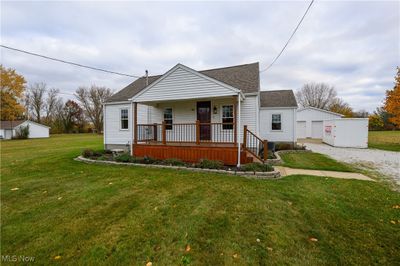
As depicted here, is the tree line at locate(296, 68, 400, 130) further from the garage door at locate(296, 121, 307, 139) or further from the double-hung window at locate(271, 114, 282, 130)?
the double-hung window at locate(271, 114, 282, 130)

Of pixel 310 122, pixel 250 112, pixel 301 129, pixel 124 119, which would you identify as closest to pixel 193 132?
pixel 250 112

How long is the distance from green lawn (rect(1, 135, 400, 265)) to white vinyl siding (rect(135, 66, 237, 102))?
3802 mm

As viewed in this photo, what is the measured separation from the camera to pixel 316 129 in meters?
22.9

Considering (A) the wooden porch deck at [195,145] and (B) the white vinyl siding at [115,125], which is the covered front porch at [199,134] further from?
(B) the white vinyl siding at [115,125]

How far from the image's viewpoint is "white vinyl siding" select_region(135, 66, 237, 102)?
7.49m

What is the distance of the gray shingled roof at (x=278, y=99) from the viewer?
537 inches

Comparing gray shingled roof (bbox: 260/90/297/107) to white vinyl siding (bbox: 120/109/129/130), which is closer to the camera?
white vinyl siding (bbox: 120/109/129/130)

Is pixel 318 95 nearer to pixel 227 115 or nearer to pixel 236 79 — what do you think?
pixel 236 79

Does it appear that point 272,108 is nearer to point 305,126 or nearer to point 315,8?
point 315,8

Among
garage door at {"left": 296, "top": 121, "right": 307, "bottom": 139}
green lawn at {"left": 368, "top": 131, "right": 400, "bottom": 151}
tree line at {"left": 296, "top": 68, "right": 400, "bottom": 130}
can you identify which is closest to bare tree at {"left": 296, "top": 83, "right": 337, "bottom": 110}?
tree line at {"left": 296, "top": 68, "right": 400, "bottom": 130}

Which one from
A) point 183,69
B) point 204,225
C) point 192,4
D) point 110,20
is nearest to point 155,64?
point 110,20

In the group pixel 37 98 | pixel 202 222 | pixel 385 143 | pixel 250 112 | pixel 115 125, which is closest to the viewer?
pixel 202 222

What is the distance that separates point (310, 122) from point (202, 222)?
24.6m

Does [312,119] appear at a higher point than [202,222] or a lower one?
higher
